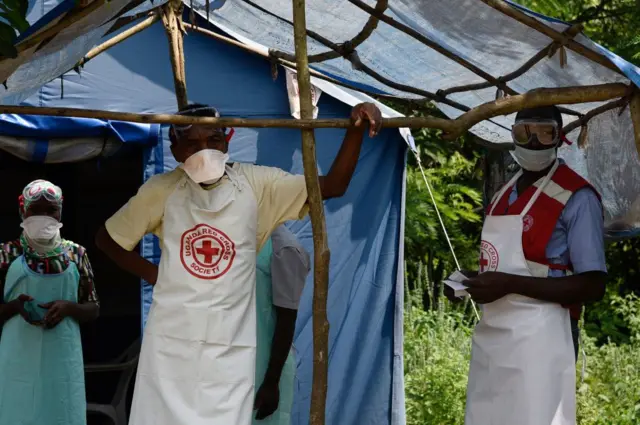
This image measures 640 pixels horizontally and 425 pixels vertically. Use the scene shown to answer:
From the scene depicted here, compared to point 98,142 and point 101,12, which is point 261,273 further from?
point 98,142

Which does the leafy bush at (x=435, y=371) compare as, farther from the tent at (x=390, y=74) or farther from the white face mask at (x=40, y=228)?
the white face mask at (x=40, y=228)

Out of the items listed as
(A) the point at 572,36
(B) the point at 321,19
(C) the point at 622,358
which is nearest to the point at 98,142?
(B) the point at 321,19

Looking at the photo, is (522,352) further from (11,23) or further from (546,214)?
(11,23)

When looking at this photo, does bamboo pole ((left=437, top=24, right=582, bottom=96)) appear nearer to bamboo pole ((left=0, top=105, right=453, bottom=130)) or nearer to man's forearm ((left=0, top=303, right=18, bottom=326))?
bamboo pole ((left=0, top=105, right=453, bottom=130))

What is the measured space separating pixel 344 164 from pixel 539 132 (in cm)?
91

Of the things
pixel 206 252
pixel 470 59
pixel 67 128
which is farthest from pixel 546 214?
pixel 67 128

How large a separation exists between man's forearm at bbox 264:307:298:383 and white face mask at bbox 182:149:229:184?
0.99 meters

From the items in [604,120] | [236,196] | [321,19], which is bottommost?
[236,196]

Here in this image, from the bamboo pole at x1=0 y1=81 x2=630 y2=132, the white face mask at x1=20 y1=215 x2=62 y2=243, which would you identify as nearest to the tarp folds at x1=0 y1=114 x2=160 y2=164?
the white face mask at x1=20 y1=215 x2=62 y2=243

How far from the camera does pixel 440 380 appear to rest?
768cm

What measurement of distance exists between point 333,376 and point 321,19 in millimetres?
2367

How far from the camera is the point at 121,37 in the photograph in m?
6.00

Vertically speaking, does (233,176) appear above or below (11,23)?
below

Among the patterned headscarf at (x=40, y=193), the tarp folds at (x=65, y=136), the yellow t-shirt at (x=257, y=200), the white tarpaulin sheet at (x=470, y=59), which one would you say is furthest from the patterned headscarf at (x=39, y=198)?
the yellow t-shirt at (x=257, y=200)
